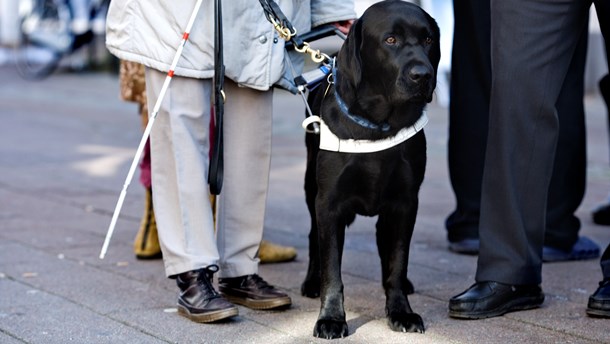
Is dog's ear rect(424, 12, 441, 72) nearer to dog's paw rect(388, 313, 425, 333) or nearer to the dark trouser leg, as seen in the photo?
the dark trouser leg

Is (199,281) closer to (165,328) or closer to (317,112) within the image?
(165,328)

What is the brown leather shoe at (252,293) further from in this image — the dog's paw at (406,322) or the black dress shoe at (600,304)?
the black dress shoe at (600,304)

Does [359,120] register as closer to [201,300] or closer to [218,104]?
[218,104]

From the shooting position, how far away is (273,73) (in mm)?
4402

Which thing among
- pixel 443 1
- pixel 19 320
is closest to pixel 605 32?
pixel 19 320

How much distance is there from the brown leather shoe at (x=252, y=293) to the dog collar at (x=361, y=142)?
67 centimetres

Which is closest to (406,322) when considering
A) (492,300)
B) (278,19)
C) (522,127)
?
(492,300)

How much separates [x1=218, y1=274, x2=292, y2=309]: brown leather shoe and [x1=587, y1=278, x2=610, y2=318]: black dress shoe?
3.78 feet

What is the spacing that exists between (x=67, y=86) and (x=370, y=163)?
12615 mm

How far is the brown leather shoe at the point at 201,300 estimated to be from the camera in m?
4.23

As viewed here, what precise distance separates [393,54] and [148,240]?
2.01 meters

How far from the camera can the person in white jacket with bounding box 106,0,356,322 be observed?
4305 mm

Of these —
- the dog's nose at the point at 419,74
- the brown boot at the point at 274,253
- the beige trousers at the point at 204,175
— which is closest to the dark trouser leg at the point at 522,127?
the dog's nose at the point at 419,74

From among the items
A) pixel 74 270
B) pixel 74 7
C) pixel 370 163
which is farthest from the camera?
pixel 74 7
